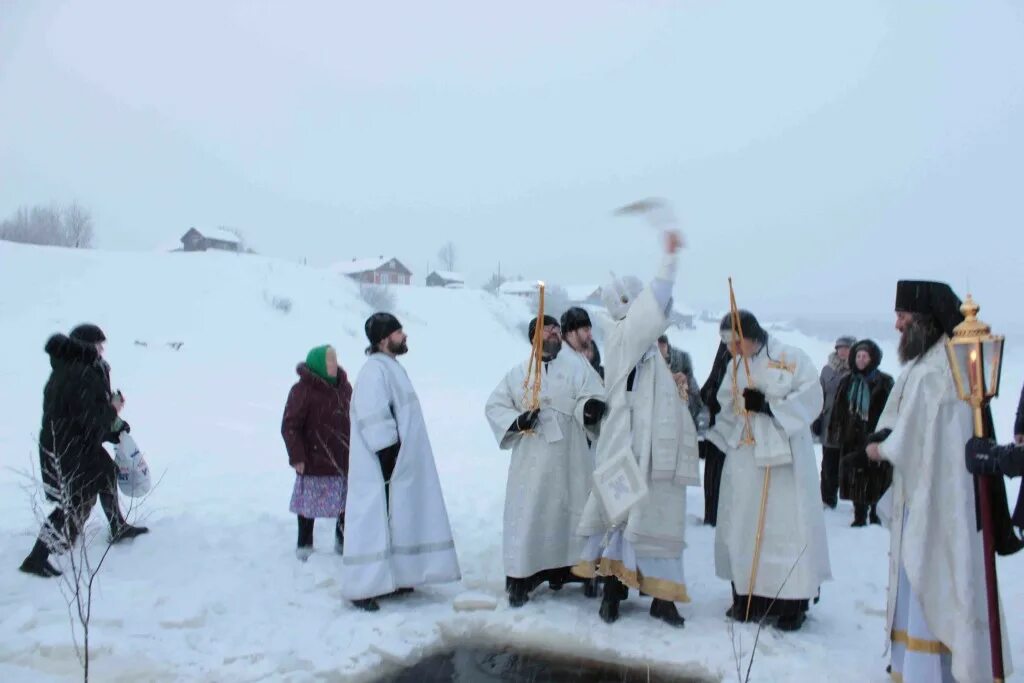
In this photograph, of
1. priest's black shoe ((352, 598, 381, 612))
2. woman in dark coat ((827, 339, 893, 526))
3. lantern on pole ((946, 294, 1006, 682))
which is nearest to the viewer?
lantern on pole ((946, 294, 1006, 682))

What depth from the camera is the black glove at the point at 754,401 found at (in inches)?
187

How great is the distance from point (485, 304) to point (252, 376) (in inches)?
956

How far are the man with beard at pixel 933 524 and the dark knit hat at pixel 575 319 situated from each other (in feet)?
6.87

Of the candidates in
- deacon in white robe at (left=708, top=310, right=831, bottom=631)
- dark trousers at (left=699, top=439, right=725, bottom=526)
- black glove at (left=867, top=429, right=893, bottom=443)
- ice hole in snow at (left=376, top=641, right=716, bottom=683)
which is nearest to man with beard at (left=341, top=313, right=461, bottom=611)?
ice hole in snow at (left=376, top=641, right=716, bottom=683)

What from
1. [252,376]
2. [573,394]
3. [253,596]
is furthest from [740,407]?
[252,376]

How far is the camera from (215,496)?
7.93 meters

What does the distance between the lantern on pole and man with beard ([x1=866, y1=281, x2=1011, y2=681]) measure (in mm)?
179

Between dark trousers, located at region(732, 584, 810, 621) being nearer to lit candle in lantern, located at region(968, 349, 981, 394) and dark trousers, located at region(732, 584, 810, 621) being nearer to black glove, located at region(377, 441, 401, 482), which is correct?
lit candle in lantern, located at region(968, 349, 981, 394)

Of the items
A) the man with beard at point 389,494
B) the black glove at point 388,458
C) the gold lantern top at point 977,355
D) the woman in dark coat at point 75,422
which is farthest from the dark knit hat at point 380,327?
the gold lantern top at point 977,355

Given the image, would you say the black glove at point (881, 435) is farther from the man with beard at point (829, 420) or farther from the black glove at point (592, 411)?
the man with beard at point (829, 420)

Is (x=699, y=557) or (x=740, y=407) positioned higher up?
(x=740, y=407)

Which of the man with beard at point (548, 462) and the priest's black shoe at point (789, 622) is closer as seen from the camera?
the priest's black shoe at point (789, 622)

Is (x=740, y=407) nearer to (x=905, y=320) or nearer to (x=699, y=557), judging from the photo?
(x=905, y=320)

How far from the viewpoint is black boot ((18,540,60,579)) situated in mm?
5258
